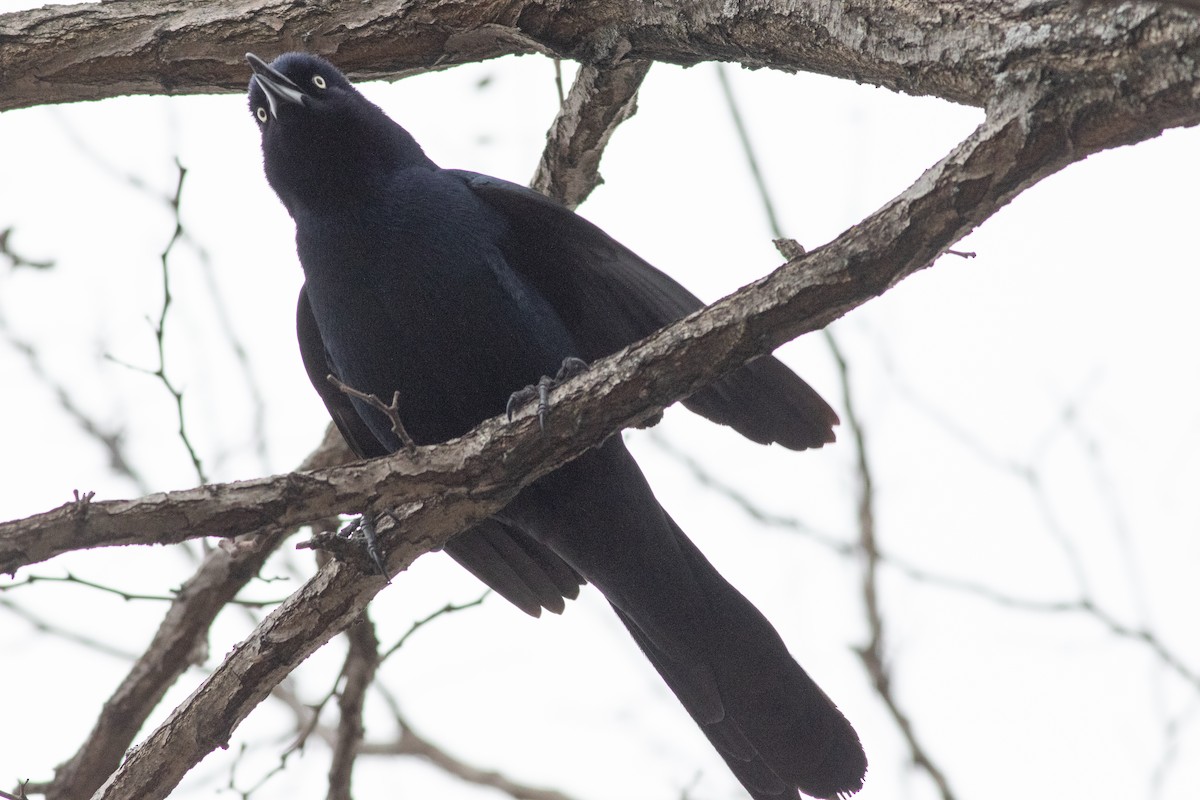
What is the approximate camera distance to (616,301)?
399 centimetres

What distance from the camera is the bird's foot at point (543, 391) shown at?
2.98 metres

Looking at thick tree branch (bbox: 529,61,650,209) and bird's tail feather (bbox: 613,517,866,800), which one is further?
thick tree branch (bbox: 529,61,650,209)

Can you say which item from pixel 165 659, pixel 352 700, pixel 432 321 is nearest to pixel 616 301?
pixel 432 321

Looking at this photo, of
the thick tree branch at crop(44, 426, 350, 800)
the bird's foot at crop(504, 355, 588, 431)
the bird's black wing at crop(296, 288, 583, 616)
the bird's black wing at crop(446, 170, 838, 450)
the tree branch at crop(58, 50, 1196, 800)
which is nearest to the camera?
the tree branch at crop(58, 50, 1196, 800)

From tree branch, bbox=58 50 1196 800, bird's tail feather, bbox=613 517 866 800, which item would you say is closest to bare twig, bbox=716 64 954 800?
bird's tail feather, bbox=613 517 866 800

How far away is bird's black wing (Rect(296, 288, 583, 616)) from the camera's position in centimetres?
428

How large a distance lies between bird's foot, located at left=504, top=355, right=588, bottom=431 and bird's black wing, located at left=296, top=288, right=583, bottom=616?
2.64 ft

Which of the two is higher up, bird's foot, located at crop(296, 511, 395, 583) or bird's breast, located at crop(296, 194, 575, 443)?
bird's breast, located at crop(296, 194, 575, 443)

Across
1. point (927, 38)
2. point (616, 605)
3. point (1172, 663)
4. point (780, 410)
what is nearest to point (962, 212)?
point (927, 38)

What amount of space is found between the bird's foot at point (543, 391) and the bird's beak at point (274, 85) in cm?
131

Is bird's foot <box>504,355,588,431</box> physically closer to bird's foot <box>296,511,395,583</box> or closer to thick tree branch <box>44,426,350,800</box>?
bird's foot <box>296,511,395,583</box>

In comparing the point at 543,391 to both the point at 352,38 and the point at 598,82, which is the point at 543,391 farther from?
the point at 352,38

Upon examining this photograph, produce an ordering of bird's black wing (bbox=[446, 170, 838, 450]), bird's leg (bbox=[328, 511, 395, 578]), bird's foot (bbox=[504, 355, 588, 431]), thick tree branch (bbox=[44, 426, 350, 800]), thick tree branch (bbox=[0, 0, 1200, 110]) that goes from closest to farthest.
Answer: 1. bird's foot (bbox=[504, 355, 588, 431])
2. bird's leg (bbox=[328, 511, 395, 578])
3. thick tree branch (bbox=[0, 0, 1200, 110])
4. bird's black wing (bbox=[446, 170, 838, 450])
5. thick tree branch (bbox=[44, 426, 350, 800])

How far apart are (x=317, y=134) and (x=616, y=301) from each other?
1250mm
